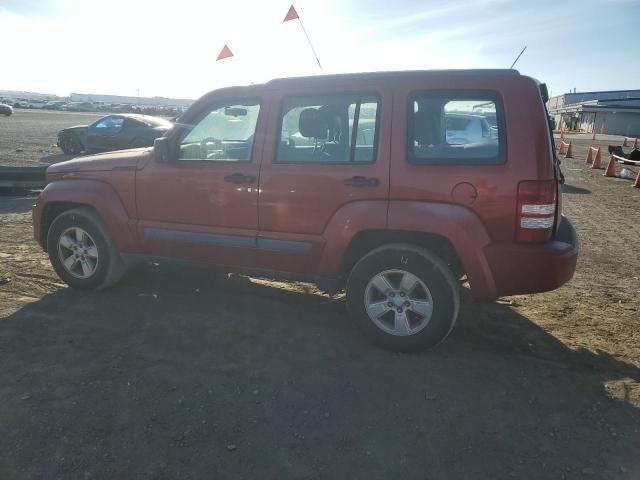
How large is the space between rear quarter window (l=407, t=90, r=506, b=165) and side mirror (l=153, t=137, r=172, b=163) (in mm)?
2070

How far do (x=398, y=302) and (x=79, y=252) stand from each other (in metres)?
3.12

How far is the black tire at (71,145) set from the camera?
1583cm

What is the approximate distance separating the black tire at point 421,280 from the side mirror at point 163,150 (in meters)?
1.91

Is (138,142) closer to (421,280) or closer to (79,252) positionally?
(79,252)

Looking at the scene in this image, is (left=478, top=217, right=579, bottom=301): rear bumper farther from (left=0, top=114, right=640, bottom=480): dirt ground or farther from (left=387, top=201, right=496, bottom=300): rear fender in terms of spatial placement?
(left=0, top=114, right=640, bottom=480): dirt ground

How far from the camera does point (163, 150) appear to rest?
13.9 ft

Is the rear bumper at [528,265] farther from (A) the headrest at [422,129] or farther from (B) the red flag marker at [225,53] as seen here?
(B) the red flag marker at [225,53]

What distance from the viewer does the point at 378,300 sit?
12.4 feet

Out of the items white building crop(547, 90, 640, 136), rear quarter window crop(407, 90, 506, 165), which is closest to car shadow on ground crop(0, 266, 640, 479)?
rear quarter window crop(407, 90, 506, 165)

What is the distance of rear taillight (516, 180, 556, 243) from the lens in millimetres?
3262

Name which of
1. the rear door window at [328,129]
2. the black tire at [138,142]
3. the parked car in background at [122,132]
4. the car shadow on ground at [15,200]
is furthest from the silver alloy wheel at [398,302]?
the black tire at [138,142]

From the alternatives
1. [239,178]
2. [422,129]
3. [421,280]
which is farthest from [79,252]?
[422,129]

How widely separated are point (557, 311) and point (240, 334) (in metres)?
2.94

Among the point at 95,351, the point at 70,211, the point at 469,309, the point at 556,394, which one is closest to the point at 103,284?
the point at 70,211
